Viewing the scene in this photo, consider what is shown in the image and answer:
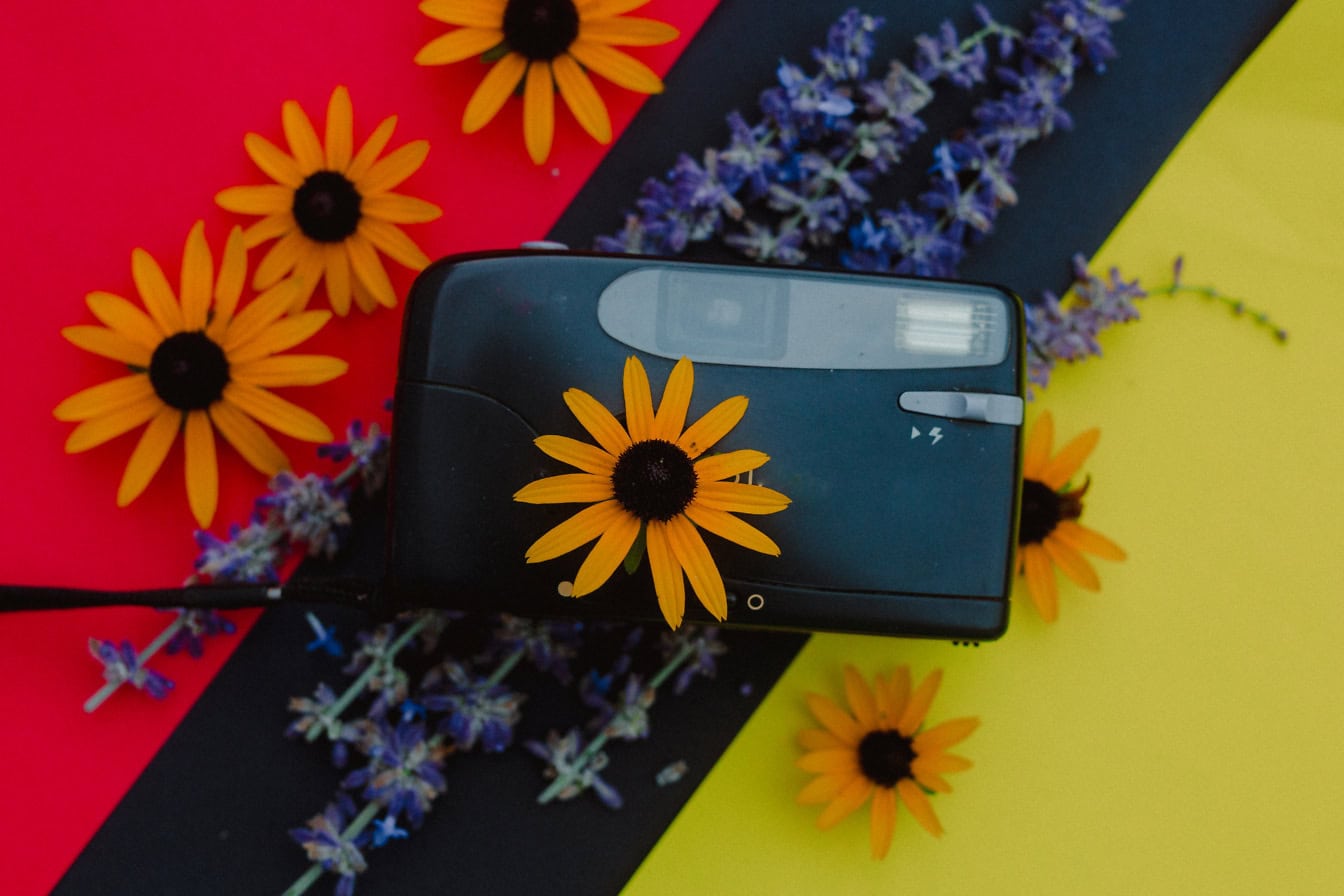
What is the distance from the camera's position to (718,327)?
64cm

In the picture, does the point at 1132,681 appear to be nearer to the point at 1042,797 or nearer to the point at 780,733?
the point at 1042,797

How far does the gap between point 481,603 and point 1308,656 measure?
0.71 metres

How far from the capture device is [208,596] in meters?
0.70

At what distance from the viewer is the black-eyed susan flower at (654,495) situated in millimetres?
542

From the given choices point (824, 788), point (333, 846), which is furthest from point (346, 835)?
point (824, 788)

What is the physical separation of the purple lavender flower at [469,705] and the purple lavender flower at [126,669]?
0.21m

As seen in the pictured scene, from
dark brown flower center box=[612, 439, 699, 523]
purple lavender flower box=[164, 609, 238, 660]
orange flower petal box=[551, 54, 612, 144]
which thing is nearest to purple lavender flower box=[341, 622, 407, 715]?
purple lavender flower box=[164, 609, 238, 660]

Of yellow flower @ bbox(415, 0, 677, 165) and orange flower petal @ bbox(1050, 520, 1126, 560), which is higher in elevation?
yellow flower @ bbox(415, 0, 677, 165)

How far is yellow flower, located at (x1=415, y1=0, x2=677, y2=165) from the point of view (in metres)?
0.75

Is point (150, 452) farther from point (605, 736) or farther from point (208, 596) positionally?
point (605, 736)

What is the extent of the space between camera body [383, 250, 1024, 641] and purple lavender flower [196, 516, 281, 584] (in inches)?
6.7

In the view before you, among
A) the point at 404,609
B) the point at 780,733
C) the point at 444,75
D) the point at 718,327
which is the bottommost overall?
the point at 780,733

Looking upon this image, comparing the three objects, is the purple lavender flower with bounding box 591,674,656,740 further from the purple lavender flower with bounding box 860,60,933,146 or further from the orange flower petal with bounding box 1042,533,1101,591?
the purple lavender flower with bounding box 860,60,933,146

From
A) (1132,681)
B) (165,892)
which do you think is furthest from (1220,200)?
(165,892)
